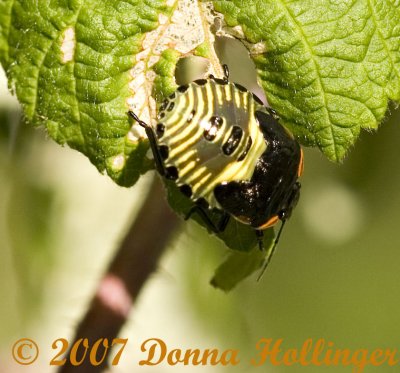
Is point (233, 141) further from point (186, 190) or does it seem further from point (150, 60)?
point (150, 60)

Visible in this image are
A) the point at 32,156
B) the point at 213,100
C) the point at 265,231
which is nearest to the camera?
the point at 213,100

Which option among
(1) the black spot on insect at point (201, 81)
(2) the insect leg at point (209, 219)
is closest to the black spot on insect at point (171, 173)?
(2) the insect leg at point (209, 219)

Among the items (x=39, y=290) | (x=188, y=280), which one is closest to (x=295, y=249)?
(x=188, y=280)

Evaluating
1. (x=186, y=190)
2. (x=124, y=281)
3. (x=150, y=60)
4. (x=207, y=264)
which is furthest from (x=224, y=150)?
(x=207, y=264)

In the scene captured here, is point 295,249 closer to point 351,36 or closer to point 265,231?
point 265,231

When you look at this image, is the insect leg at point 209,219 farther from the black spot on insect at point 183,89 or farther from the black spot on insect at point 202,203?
the black spot on insect at point 183,89
